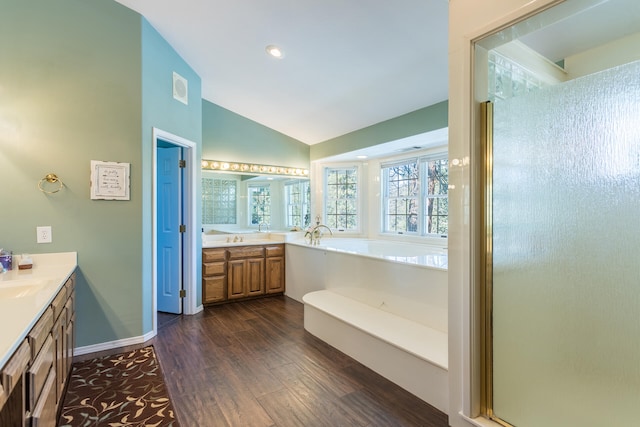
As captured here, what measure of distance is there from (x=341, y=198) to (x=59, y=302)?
13.2 feet

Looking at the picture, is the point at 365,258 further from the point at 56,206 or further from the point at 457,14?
the point at 56,206

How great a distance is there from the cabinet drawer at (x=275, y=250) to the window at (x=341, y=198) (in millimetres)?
1062

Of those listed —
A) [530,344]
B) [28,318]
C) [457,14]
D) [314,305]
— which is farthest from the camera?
[314,305]

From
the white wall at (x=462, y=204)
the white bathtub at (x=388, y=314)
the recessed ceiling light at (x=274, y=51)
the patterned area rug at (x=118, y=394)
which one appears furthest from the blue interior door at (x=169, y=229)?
the white wall at (x=462, y=204)

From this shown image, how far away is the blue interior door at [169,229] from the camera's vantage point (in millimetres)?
3682

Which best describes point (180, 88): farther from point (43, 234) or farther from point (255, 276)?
point (255, 276)

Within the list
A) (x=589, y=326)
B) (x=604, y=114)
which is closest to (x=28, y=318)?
(x=589, y=326)

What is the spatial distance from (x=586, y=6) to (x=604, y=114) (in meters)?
0.47

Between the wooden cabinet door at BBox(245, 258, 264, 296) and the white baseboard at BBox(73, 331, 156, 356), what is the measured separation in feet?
4.74

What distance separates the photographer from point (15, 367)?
1017 millimetres

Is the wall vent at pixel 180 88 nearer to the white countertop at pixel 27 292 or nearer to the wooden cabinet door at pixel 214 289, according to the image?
the white countertop at pixel 27 292

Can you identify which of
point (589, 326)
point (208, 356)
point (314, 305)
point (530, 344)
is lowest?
point (208, 356)

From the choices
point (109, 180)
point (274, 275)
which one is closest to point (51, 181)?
point (109, 180)

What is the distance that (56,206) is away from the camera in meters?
2.53
